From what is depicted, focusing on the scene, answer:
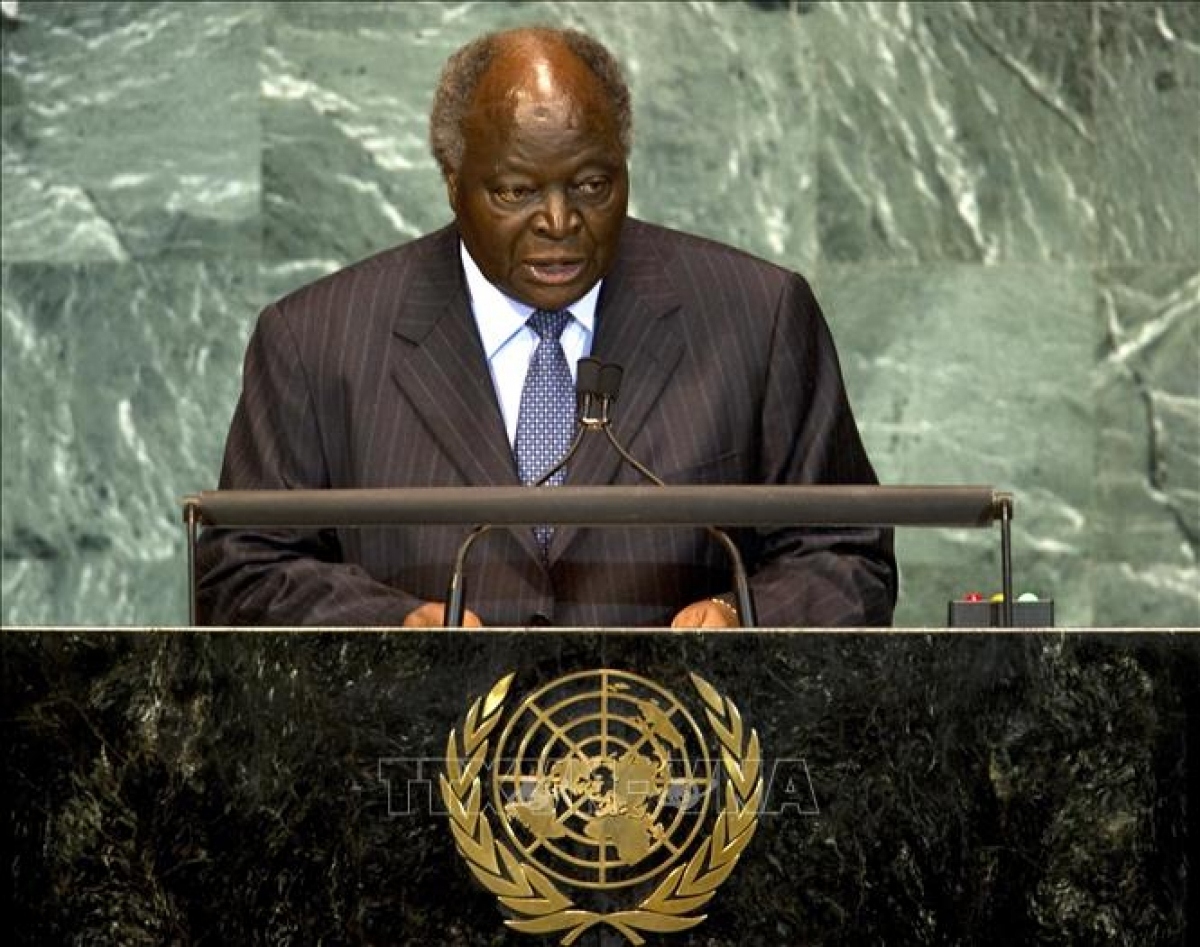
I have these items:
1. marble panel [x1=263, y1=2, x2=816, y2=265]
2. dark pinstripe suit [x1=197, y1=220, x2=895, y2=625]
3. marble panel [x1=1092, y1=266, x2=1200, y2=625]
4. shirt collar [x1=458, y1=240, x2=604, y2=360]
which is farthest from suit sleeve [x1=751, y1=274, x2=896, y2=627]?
marble panel [x1=1092, y1=266, x2=1200, y2=625]

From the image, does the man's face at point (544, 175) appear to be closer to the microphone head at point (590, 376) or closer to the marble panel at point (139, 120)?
the microphone head at point (590, 376)

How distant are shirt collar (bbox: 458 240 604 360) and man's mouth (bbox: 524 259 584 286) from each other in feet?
0.29

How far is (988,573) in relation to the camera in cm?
643

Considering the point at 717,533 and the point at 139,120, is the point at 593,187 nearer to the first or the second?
the point at 717,533

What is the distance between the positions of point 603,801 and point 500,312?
4.57 ft

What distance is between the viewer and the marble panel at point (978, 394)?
20.8ft

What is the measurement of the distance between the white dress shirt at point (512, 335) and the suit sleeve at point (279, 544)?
0.27 m

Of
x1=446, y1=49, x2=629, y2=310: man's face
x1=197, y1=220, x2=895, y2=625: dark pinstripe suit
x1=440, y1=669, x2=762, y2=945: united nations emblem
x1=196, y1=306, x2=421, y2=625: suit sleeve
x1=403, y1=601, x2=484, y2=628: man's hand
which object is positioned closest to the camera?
x1=440, y1=669, x2=762, y2=945: united nations emblem

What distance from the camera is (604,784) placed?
305cm

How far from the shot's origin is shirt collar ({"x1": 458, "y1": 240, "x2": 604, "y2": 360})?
430 cm

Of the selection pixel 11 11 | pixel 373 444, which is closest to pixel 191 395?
pixel 11 11

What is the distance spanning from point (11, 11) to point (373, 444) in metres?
2.60

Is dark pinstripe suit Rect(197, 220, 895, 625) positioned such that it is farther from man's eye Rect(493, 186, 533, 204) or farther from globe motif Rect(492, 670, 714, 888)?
globe motif Rect(492, 670, 714, 888)

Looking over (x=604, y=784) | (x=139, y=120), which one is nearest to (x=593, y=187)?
(x=604, y=784)
